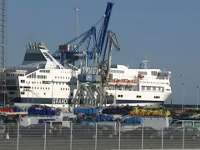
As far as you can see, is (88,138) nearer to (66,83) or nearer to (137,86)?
(66,83)

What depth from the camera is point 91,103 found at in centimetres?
14800

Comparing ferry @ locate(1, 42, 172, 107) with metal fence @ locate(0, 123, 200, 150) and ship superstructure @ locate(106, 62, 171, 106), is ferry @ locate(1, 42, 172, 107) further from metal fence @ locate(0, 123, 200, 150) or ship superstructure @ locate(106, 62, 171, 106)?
metal fence @ locate(0, 123, 200, 150)

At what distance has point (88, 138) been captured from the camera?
24875mm

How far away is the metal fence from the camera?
2308cm

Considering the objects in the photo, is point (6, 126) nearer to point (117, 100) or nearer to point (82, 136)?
point (82, 136)

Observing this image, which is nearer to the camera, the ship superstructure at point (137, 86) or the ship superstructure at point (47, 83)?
the ship superstructure at point (47, 83)

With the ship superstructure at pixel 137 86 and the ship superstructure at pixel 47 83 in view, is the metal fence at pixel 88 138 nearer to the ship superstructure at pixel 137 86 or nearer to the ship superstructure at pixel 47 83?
the ship superstructure at pixel 47 83

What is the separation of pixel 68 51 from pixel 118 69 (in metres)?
14.0

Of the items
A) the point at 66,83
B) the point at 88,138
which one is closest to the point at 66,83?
the point at 66,83

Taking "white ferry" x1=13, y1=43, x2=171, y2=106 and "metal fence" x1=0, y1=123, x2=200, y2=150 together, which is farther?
"white ferry" x1=13, y1=43, x2=171, y2=106

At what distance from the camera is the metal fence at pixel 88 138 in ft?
75.7

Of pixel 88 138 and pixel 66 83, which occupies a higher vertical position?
pixel 66 83

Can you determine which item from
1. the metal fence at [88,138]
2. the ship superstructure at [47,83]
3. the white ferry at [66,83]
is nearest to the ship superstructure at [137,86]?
the white ferry at [66,83]

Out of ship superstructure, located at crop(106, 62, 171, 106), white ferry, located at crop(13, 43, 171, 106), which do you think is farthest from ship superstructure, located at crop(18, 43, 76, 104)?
ship superstructure, located at crop(106, 62, 171, 106)
